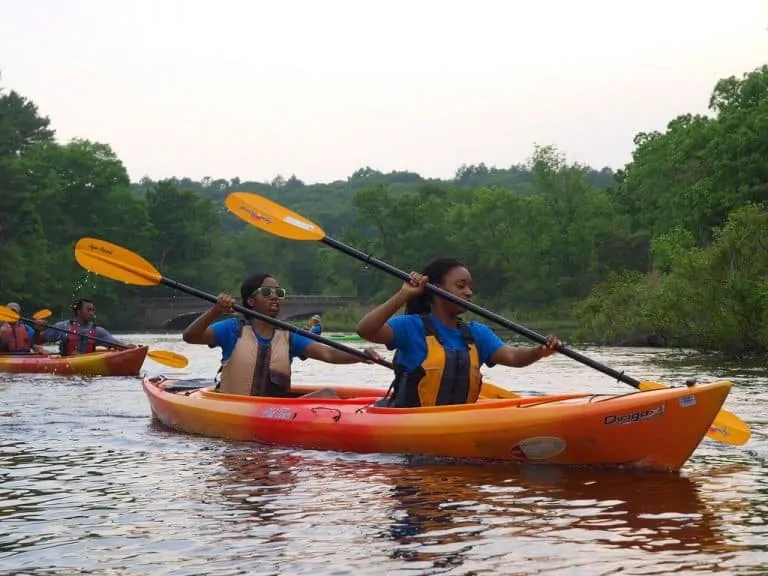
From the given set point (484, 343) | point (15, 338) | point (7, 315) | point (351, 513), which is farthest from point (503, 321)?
point (15, 338)

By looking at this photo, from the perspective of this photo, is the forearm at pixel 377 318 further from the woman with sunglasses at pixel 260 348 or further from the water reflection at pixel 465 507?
the woman with sunglasses at pixel 260 348

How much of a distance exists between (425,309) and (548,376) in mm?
11004

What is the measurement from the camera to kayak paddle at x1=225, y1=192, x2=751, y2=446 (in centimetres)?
734

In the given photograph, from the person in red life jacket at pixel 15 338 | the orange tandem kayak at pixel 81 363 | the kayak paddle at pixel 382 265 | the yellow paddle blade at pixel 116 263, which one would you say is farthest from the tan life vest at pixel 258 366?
the person in red life jacket at pixel 15 338

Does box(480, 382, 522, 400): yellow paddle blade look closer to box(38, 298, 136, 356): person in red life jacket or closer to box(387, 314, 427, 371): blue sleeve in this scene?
box(387, 314, 427, 371): blue sleeve

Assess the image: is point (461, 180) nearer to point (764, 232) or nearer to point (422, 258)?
point (422, 258)

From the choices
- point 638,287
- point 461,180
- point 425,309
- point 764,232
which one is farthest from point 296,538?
point 461,180

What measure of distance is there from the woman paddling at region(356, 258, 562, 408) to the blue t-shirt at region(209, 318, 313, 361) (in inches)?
65.7

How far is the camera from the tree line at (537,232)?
81.7ft

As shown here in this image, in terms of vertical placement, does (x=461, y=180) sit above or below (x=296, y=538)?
above

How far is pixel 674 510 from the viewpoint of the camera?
567 centimetres

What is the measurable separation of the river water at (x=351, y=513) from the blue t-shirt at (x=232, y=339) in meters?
0.75

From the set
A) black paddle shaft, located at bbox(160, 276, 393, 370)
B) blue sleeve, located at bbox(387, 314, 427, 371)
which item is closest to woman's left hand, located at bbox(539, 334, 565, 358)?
blue sleeve, located at bbox(387, 314, 427, 371)

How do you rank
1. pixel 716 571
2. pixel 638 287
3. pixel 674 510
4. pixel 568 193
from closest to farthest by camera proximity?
pixel 716 571 < pixel 674 510 < pixel 638 287 < pixel 568 193
